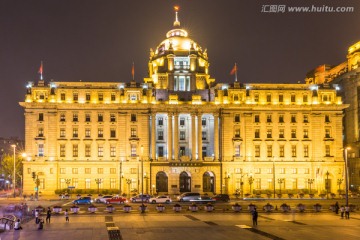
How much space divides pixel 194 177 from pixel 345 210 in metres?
64.5

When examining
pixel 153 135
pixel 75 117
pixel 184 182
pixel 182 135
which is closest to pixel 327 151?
pixel 182 135

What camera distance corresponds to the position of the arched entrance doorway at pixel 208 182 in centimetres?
12912

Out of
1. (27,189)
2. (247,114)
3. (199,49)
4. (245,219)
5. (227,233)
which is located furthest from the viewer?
(199,49)

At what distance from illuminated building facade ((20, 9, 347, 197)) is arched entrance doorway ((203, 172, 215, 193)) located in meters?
0.23

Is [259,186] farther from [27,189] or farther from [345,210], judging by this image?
[345,210]

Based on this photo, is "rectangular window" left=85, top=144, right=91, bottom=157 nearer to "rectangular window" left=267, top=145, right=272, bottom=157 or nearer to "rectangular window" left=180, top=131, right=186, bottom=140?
"rectangular window" left=180, top=131, right=186, bottom=140

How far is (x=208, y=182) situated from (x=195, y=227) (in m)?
74.1

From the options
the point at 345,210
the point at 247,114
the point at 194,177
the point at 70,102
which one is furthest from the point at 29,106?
the point at 345,210

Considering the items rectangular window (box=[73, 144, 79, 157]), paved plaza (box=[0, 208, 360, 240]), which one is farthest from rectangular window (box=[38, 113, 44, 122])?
paved plaza (box=[0, 208, 360, 240])

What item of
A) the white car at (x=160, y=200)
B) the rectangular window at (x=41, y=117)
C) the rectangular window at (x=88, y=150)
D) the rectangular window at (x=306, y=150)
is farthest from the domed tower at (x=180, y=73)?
the white car at (x=160, y=200)

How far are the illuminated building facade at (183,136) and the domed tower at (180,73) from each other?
0.34 meters

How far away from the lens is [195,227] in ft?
183

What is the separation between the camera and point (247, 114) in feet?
431

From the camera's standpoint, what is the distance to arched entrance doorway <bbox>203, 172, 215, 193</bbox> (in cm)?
12912
